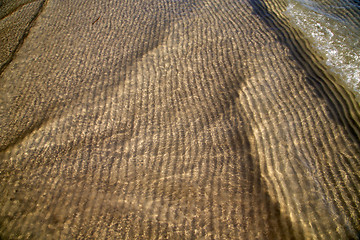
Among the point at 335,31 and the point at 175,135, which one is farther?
the point at 335,31

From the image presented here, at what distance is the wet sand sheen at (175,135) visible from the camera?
4.25 feet

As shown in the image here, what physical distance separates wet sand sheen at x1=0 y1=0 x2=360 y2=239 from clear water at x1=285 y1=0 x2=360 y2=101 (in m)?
0.14

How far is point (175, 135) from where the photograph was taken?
163 centimetres

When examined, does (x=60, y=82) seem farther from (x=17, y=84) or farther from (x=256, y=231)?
(x=256, y=231)

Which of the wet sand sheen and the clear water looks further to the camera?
the clear water

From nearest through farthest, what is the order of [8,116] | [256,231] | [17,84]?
1. [256,231]
2. [8,116]
3. [17,84]

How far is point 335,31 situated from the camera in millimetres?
2410

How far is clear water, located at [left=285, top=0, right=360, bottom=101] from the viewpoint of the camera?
2.08 meters

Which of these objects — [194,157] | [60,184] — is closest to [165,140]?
[194,157]

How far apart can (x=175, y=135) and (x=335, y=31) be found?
201 centimetres

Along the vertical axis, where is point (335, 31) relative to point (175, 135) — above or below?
above

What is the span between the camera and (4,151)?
158 cm

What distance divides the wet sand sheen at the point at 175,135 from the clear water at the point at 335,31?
0.14 metres

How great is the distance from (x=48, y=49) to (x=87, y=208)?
5.28ft
